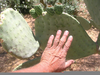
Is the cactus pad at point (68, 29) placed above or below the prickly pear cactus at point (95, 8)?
below

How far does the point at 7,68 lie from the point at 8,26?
5.19 ft

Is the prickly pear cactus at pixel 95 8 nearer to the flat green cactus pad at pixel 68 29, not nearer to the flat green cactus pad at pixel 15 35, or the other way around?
the flat green cactus pad at pixel 68 29

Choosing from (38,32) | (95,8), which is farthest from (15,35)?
(95,8)

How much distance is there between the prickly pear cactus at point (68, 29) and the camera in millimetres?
1390

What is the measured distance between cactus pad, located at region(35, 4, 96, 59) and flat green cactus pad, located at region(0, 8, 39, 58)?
0.19 metres

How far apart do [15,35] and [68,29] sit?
0.65m

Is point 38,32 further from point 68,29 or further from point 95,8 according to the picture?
point 95,8

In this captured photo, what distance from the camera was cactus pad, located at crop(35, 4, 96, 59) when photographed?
4.59ft

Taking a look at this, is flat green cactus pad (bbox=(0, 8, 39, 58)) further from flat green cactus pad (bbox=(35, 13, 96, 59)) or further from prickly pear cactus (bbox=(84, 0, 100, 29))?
prickly pear cactus (bbox=(84, 0, 100, 29))

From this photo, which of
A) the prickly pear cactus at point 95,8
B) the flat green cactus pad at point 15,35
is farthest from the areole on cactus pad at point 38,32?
the prickly pear cactus at point 95,8

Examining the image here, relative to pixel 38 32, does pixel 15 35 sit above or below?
above

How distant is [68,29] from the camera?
1455 millimetres

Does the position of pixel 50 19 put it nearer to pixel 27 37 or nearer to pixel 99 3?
pixel 27 37

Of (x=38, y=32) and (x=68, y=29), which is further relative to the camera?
(x=38, y=32)
